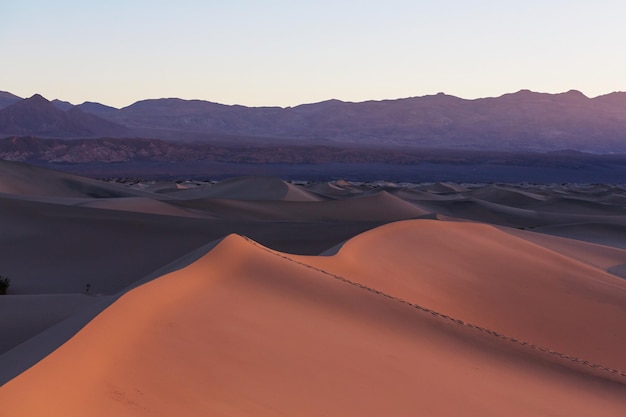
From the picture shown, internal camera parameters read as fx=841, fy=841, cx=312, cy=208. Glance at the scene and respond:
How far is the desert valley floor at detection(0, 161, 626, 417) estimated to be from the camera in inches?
223

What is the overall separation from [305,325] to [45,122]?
529 ft

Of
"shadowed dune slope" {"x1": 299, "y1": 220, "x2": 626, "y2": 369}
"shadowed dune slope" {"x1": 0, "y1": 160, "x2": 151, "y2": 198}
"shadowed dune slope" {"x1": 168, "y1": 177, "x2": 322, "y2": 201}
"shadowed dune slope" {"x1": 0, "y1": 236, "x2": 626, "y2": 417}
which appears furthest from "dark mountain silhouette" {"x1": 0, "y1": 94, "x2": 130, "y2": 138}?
"shadowed dune slope" {"x1": 0, "y1": 236, "x2": 626, "y2": 417}

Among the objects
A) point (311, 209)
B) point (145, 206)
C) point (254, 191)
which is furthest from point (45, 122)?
point (145, 206)

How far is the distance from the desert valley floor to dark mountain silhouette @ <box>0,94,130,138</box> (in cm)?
14377

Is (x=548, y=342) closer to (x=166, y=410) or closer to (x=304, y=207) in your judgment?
(x=166, y=410)

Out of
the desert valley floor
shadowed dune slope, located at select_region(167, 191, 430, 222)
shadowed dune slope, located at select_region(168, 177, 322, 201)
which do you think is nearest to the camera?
the desert valley floor

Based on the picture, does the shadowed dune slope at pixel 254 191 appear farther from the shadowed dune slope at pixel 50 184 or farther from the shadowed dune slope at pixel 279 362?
the shadowed dune slope at pixel 279 362

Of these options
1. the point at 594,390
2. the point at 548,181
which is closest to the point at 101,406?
the point at 594,390

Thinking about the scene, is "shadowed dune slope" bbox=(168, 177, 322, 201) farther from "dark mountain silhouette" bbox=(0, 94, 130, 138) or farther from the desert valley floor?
"dark mountain silhouette" bbox=(0, 94, 130, 138)

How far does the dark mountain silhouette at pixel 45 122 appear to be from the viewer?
15675cm

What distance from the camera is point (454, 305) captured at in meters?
12.4

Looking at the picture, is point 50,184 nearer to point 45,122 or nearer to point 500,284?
point 500,284

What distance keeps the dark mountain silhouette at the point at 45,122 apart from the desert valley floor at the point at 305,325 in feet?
472

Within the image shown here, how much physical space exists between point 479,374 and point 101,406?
409cm
